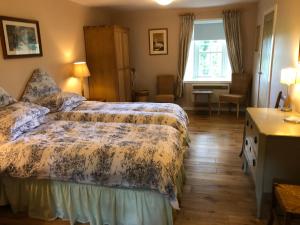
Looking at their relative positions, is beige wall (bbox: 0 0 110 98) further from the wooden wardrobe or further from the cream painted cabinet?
the cream painted cabinet

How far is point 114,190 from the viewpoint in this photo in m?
2.04

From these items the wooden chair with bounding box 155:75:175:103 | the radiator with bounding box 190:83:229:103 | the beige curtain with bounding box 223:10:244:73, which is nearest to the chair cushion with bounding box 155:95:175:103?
the wooden chair with bounding box 155:75:175:103

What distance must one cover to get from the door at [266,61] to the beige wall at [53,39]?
10.9 ft

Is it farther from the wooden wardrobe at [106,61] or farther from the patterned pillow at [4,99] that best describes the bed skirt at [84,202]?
the wooden wardrobe at [106,61]

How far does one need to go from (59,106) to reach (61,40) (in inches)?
51.5

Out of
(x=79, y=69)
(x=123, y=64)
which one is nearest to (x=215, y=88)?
(x=123, y=64)

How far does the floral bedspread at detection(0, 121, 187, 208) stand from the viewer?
1927 millimetres

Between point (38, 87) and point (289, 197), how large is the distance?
3.17 metres

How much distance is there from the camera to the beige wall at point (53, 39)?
120 inches

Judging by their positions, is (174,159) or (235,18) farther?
(235,18)

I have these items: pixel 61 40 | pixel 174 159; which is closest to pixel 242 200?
pixel 174 159

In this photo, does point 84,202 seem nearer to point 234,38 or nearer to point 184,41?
point 184,41

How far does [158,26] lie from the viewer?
227 inches

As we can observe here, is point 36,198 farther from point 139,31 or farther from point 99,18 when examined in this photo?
point 139,31
